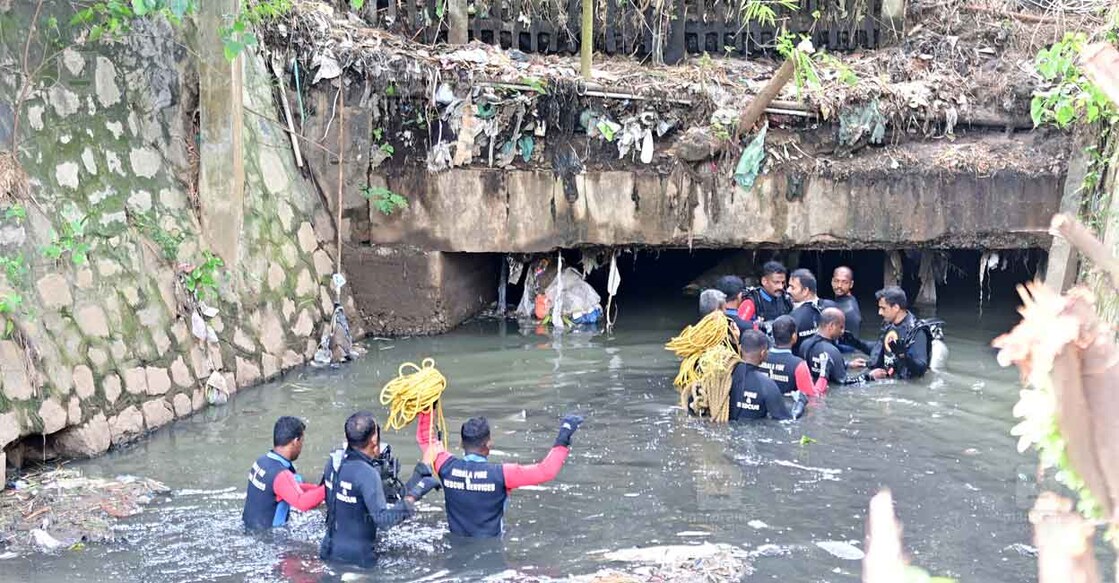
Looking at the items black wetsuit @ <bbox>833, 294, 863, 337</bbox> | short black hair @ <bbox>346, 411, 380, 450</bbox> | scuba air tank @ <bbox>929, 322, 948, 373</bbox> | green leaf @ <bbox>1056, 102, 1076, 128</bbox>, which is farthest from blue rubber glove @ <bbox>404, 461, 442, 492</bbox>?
green leaf @ <bbox>1056, 102, 1076, 128</bbox>

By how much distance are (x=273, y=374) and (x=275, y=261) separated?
3.88 feet

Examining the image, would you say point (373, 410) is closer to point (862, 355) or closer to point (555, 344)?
point (555, 344)

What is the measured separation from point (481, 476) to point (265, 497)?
4.47 ft

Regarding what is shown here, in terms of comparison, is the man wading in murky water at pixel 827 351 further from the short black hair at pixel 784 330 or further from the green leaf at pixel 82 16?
the green leaf at pixel 82 16

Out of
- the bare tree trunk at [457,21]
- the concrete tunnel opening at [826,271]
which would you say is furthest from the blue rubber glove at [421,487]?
the bare tree trunk at [457,21]

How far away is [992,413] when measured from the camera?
10484 mm

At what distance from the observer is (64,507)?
25.8 ft

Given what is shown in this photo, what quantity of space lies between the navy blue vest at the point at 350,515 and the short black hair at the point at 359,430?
0.06 m

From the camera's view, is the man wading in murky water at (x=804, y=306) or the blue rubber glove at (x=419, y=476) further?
the man wading in murky water at (x=804, y=306)

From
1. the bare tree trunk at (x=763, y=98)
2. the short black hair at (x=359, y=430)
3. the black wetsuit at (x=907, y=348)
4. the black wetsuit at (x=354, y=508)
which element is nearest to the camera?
the black wetsuit at (x=354, y=508)

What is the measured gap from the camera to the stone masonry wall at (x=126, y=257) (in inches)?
347

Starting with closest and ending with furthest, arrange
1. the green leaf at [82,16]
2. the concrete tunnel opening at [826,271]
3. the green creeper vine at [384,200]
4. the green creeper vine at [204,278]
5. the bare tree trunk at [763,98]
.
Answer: the green leaf at [82,16]
the green creeper vine at [204,278]
the bare tree trunk at [763,98]
the green creeper vine at [384,200]
the concrete tunnel opening at [826,271]

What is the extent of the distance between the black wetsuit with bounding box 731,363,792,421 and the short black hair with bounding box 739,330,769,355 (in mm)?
191

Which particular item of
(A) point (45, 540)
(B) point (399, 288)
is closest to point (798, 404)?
(B) point (399, 288)
